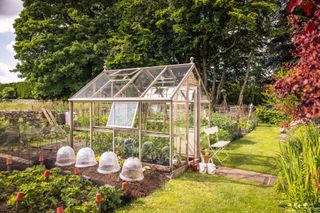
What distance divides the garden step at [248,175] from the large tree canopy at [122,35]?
1171 centimetres

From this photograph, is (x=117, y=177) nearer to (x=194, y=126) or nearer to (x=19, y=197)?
(x=19, y=197)

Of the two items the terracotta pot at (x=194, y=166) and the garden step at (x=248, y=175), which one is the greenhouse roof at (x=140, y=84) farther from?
the garden step at (x=248, y=175)

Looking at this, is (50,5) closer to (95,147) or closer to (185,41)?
(185,41)

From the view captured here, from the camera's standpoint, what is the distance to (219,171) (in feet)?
21.4

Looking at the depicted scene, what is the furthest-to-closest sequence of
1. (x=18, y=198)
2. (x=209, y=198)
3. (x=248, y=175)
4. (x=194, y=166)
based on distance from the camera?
(x=194, y=166) → (x=248, y=175) → (x=209, y=198) → (x=18, y=198)

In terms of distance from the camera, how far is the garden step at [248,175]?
5766mm

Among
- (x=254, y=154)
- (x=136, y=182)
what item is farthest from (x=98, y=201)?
(x=254, y=154)

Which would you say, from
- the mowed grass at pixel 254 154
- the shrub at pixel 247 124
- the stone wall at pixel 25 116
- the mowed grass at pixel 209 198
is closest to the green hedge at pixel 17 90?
the stone wall at pixel 25 116

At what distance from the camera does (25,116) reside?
534 inches

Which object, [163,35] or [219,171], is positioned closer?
[219,171]

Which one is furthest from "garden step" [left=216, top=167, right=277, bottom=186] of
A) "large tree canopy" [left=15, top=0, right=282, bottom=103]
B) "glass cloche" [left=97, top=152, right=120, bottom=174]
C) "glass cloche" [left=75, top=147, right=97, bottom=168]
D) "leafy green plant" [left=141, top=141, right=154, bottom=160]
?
"large tree canopy" [left=15, top=0, right=282, bottom=103]

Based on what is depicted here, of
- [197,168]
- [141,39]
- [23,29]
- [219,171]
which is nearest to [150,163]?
[197,168]

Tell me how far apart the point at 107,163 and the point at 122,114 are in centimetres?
165

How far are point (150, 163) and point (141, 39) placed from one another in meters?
12.7
